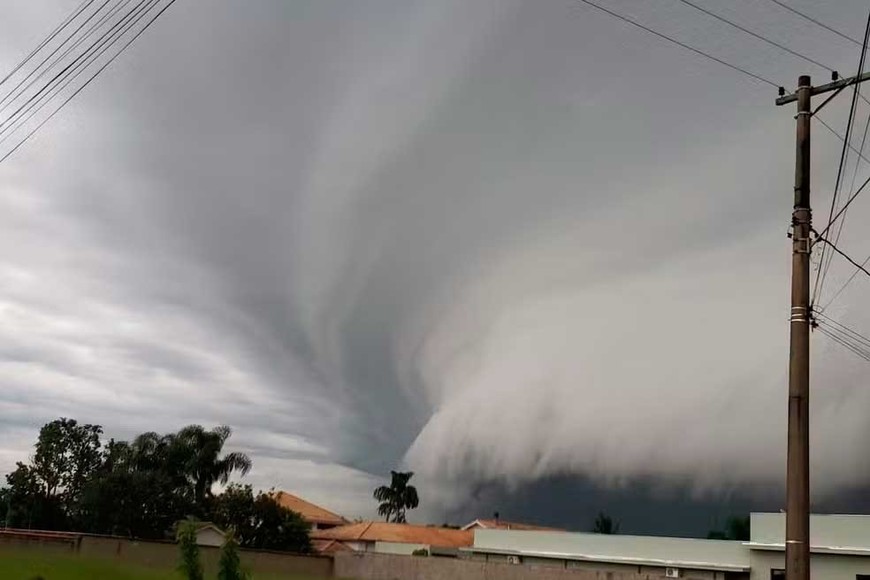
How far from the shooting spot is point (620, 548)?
141 ft

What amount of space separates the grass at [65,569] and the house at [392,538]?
3150 cm

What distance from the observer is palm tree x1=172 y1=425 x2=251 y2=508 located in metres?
67.0

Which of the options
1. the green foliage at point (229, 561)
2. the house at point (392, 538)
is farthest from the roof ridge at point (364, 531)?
the green foliage at point (229, 561)

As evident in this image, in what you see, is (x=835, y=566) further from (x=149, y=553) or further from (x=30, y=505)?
(x=30, y=505)

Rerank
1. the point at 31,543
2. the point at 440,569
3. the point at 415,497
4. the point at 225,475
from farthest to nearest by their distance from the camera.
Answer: the point at 415,497 < the point at 225,475 < the point at 440,569 < the point at 31,543

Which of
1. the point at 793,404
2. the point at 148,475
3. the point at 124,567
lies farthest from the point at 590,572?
the point at 148,475

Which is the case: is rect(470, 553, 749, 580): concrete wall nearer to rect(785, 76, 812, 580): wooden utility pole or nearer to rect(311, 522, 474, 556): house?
rect(311, 522, 474, 556): house

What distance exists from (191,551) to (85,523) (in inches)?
2036

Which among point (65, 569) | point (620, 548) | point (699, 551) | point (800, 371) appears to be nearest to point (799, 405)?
point (800, 371)

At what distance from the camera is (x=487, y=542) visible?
51.9 metres

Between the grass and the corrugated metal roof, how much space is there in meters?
19.0

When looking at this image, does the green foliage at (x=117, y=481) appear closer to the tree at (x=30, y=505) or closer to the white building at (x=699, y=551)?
the tree at (x=30, y=505)

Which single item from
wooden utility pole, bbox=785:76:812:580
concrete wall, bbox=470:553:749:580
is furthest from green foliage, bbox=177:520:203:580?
concrete wall, bbox=470:553:749:580

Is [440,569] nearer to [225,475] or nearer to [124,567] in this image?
[124,567]
